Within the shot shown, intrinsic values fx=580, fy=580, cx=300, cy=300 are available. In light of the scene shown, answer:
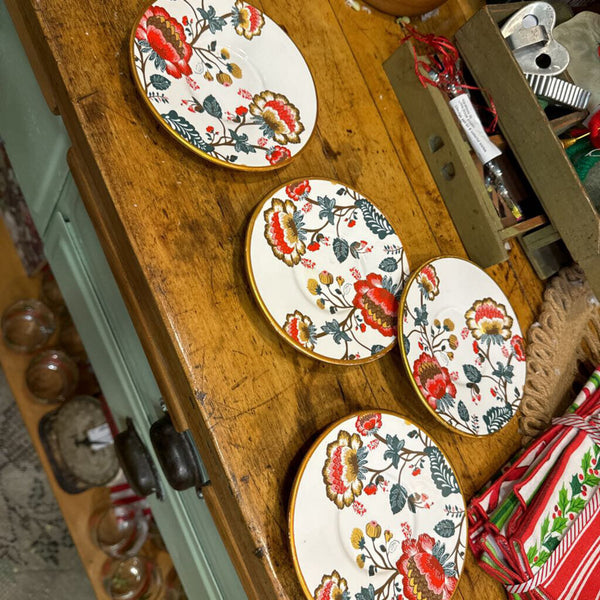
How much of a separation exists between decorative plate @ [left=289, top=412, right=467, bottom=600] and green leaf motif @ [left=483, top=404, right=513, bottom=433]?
0.10m

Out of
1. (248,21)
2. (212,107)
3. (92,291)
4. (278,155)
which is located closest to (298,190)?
(278,155)

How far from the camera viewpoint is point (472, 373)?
3.01 feet

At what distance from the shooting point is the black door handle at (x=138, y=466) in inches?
41.4

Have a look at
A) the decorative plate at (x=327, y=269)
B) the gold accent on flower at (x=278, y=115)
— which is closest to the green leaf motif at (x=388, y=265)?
the decorative plate at (x=327, y=269)

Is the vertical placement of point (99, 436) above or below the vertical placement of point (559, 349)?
above

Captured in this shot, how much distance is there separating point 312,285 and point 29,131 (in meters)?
0.64

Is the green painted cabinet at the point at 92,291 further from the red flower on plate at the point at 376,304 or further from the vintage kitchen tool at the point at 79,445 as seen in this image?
the red flower on plate at the point at 376,304

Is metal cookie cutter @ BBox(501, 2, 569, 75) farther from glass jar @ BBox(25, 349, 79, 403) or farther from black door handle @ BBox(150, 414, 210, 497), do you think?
glass jar @ BBox(25, 349, 79, 403)

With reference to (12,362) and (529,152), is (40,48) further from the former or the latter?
(12,362)

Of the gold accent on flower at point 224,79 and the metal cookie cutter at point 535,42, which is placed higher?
the gold accent on flower at point 224,79

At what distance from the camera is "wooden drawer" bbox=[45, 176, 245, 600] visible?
985 millimetres

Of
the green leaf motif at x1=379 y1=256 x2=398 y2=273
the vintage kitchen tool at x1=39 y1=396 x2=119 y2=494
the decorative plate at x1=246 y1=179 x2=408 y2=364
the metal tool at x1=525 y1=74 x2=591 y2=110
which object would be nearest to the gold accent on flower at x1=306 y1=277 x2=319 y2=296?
the decorative plate at x1=246 y1=179 x2=408 y2=364

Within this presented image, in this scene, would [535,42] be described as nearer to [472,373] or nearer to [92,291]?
[472,373]

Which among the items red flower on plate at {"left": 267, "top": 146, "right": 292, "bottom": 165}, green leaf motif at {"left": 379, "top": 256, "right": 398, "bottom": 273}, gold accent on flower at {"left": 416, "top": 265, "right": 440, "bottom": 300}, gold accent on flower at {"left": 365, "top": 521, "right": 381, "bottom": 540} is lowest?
gold accent on flower at {"left": 365, "top": 521, "right": 381, "bottom": 540}
